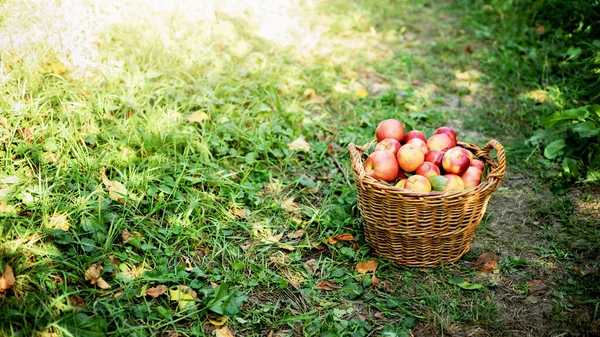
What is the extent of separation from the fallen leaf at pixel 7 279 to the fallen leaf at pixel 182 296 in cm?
69

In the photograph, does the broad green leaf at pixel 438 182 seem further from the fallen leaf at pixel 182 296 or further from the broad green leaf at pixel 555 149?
the broad green leaf at pixel 555 149

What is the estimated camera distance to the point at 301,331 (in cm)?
243

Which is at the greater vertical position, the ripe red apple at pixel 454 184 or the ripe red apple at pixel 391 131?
the ripe red apple at pixel 391 131

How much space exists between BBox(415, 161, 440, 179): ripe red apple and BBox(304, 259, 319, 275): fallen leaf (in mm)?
745

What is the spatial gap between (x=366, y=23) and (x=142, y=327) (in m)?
4.32

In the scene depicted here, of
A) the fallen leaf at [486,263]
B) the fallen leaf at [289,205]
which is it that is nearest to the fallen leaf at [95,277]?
the fallen leaf at [289,205]

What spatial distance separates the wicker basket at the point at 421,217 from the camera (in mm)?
2498

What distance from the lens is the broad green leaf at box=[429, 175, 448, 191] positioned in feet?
8.44

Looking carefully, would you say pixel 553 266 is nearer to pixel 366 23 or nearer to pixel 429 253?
pixel 429 253

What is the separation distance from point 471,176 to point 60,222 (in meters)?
2.12

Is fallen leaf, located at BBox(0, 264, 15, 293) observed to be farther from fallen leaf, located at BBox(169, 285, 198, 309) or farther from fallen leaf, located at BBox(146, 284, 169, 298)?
fallen leaf, located at BBox(169, 285, 198, 309)

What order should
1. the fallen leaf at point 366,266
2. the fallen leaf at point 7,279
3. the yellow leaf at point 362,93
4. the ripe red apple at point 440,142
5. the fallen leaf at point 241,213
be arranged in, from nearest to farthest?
the fallen leaf at point 7,279 < the fallen leaf at point 366,266 < the ripe red apple at point 440,142 < the fallen leaf at point 241,213 < the yellow leaf at point 362,93

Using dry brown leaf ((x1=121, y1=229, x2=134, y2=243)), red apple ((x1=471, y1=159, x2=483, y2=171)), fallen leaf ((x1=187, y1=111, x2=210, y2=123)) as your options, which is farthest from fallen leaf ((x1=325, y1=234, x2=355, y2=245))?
fallen leaf ((x1=187, y1=111, x2=210, y2=123))

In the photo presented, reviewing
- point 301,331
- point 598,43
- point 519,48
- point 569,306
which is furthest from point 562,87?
point 301,331
